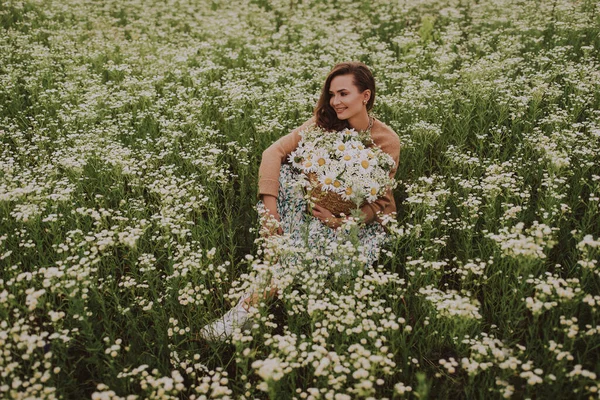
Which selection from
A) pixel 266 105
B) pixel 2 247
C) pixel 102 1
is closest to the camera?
pixel 2 247

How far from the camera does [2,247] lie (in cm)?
358

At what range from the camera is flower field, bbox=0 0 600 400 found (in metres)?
2.77

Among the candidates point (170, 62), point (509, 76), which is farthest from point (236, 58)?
point (509, 76)

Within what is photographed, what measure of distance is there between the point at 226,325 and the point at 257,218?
52.1 inches

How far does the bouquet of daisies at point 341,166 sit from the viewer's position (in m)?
3.68

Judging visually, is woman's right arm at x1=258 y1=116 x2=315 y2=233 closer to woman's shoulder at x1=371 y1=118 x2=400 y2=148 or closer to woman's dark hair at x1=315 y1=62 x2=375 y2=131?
woman's dark hair at x1=315 y1=62 x2=375 y2=131

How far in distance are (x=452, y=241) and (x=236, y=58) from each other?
15.5 ft

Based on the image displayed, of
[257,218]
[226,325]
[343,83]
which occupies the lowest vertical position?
[226,325]

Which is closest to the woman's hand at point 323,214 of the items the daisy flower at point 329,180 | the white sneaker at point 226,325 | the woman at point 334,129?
the woman at point 334,129

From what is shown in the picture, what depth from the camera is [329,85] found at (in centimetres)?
425

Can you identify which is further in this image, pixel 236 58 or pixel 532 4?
pixel 532 4

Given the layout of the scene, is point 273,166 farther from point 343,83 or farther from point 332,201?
point 343,83

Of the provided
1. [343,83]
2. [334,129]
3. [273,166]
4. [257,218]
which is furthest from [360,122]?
[257,218]

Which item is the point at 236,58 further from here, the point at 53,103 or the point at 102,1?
the point at 102,1
